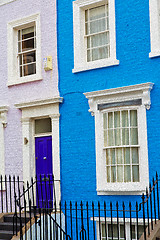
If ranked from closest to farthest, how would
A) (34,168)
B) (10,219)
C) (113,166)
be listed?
1. (113,166)
2. (10,219)
3. (34,168)

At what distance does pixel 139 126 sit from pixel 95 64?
2.19 meters

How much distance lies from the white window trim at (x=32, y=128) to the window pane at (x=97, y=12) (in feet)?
8.14

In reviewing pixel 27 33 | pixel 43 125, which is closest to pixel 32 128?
pixel 43 125

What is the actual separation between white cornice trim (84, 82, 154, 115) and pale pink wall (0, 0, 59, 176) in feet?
4.51

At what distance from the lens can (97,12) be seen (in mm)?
11805

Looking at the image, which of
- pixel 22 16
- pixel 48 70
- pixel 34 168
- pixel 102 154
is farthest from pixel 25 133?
pixel 22 16

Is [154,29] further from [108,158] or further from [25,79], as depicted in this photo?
[25,79]

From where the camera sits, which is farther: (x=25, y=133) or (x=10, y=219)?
(x=25, y=133)

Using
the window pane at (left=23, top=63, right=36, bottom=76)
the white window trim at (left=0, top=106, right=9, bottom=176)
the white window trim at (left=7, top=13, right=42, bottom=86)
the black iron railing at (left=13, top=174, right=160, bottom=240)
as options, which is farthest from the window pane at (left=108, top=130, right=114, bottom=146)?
the white window trim at (left=0, top=106, right=9, bottom=176)

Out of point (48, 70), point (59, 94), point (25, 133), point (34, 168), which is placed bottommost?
point (34, 168)

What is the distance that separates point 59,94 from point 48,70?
0.86 meters

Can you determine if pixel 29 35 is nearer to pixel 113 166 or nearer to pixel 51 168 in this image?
pixel 51 168

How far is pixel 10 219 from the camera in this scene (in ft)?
38.9

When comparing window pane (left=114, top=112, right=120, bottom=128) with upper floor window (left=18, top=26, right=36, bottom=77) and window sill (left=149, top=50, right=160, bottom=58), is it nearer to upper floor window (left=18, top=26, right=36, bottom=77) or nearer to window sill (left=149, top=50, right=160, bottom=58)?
window sill (left=149, top=50, right=160, bottom=58)
